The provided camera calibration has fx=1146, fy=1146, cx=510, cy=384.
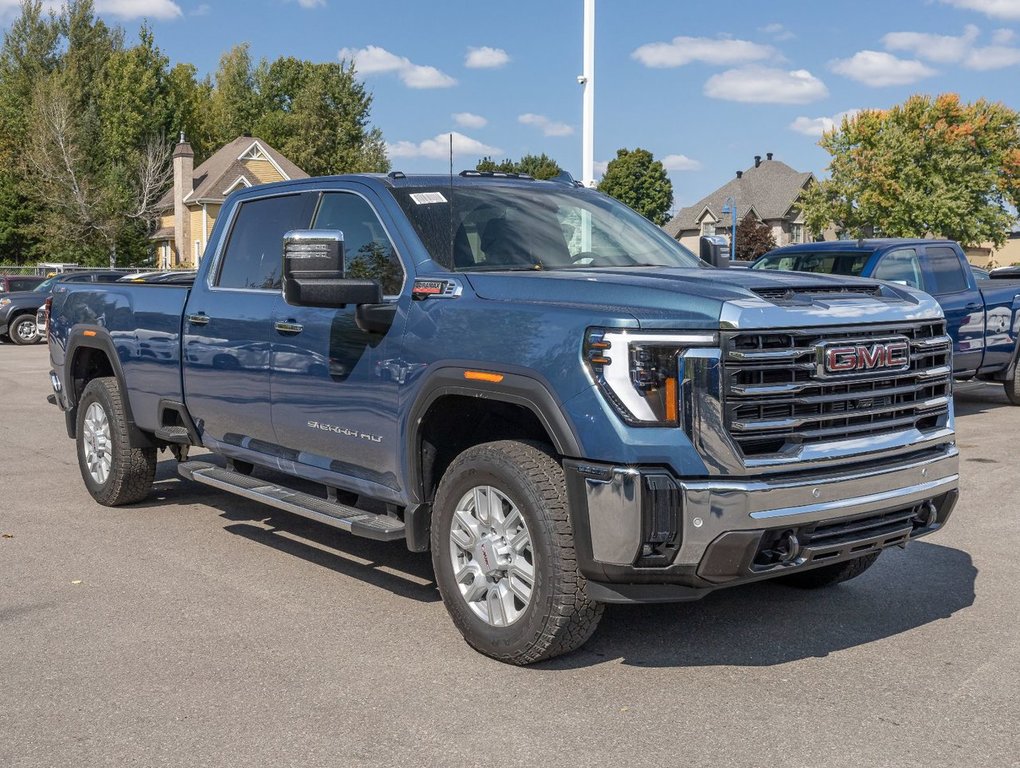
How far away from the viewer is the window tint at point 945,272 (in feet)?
40.9

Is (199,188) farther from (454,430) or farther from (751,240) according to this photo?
(454,430)

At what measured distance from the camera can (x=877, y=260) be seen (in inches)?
464

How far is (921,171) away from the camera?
59.2m

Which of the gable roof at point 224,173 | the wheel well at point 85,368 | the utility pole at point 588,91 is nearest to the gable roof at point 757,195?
the gable roof at point 224,173

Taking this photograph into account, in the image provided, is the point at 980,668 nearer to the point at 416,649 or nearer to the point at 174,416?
the point at 416,649

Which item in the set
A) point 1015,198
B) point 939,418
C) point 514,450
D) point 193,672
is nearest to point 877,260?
point 939,418

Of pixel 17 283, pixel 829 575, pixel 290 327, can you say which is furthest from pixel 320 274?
pixel 17 283

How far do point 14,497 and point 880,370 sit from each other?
6.45 metres

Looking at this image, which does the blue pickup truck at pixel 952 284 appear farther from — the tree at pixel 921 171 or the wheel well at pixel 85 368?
the tree at pixel 921 171

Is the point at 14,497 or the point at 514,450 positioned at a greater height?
the point at 514,450

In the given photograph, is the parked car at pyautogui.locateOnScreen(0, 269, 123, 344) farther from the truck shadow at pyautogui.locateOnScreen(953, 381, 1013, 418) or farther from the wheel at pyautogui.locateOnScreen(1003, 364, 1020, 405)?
the wheel at pyautogui.locateOnScreen(1003, 364, 1020, 405)

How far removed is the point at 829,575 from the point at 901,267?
279 inches

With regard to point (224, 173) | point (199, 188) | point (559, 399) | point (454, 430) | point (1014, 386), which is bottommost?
point (1014, 386)

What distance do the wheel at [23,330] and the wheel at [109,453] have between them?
71.0ft
